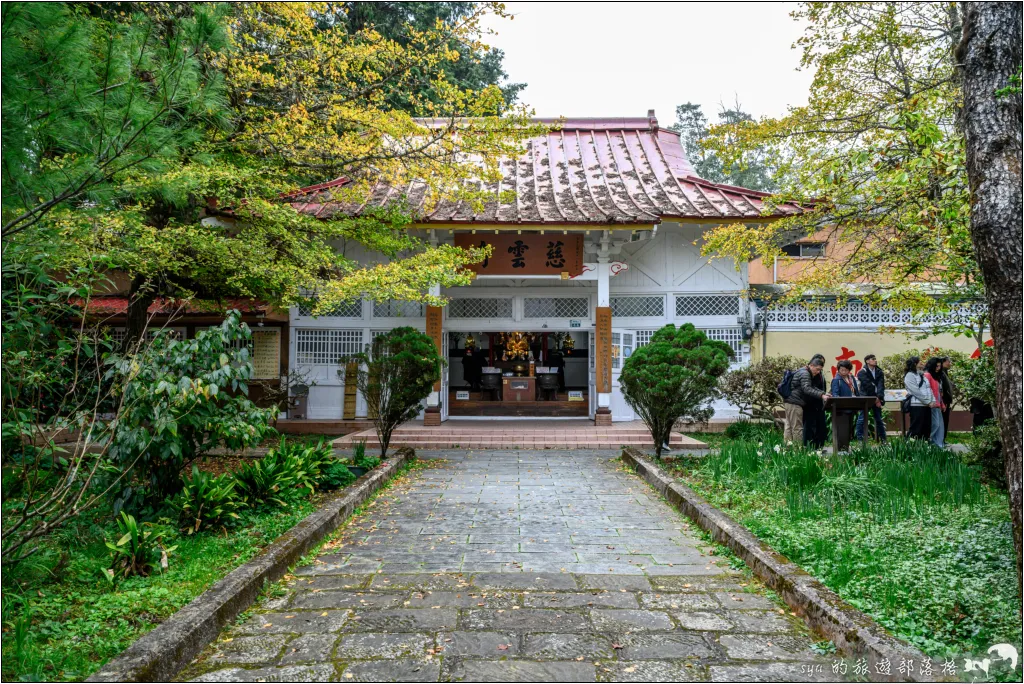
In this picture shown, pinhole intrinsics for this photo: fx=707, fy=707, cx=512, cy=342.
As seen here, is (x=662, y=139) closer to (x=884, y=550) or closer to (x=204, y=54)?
(x=204, y=54)

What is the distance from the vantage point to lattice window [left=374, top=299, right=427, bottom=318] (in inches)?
586

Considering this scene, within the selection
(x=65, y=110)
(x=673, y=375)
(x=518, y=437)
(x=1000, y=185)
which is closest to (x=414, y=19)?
(x=518, y=437)

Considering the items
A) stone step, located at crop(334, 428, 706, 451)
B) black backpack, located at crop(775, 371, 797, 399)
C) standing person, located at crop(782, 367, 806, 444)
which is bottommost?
stone step, located at crop(334, 428, 706, 451)

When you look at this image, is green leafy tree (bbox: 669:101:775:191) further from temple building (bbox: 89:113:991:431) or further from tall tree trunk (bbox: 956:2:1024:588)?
tall tree trunk (bbox: 956:2:1024:588)

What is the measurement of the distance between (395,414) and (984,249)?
8546 millimetres

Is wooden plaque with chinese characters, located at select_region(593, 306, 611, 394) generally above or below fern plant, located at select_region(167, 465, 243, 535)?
above

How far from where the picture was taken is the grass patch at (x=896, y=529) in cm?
386

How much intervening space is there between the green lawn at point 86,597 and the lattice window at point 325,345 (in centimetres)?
898

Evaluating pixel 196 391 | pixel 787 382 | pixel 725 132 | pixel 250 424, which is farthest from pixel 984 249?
pixel 787 382

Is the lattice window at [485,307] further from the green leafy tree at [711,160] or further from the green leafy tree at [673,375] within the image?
the green leafy tree at [711,160]

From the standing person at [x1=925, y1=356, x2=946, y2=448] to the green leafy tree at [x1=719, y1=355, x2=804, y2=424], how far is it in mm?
2609

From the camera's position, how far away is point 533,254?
553 inches

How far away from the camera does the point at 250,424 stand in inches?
245

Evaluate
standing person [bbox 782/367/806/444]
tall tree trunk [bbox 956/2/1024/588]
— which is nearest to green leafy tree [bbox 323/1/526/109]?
standing person [bbox 782/367/806/444]
